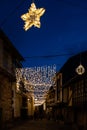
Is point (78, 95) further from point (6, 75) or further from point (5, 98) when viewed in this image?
point (6, 75)

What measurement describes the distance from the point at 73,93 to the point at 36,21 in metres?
28.3

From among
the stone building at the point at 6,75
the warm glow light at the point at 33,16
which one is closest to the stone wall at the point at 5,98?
the stone building at the point at 6,75

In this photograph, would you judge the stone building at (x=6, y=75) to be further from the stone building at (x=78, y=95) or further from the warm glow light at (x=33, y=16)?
the warm glow light at (x=33, y=16)

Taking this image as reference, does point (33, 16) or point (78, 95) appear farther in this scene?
point (78, 95)

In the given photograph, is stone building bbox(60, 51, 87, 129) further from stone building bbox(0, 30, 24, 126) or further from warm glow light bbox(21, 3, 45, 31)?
warm glow light bbox(21, 3, 45, 31)

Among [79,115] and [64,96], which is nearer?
[79,115]

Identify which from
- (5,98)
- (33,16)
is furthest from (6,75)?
(33,16)

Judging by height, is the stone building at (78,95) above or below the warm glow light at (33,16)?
below

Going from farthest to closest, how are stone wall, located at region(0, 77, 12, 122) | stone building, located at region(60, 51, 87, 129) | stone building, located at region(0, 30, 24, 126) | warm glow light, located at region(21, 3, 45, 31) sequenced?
stone building, located at region(60, 51, 87, 129)
stone wall, located at region(0, 77, 12, 122)
stone building, located at region(0, 30, 24, 126)
warm glow light, located at region(21, 3, 45, 31)

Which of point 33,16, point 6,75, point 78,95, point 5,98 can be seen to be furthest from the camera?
point 78,95

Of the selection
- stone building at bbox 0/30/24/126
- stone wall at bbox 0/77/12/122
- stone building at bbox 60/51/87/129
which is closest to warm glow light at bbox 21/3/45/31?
stone building at bbox 0/30/24/126

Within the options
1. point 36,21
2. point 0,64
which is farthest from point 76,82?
point 36,21

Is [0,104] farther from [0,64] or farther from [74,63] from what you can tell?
[74,63]

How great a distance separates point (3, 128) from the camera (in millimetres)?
33188
